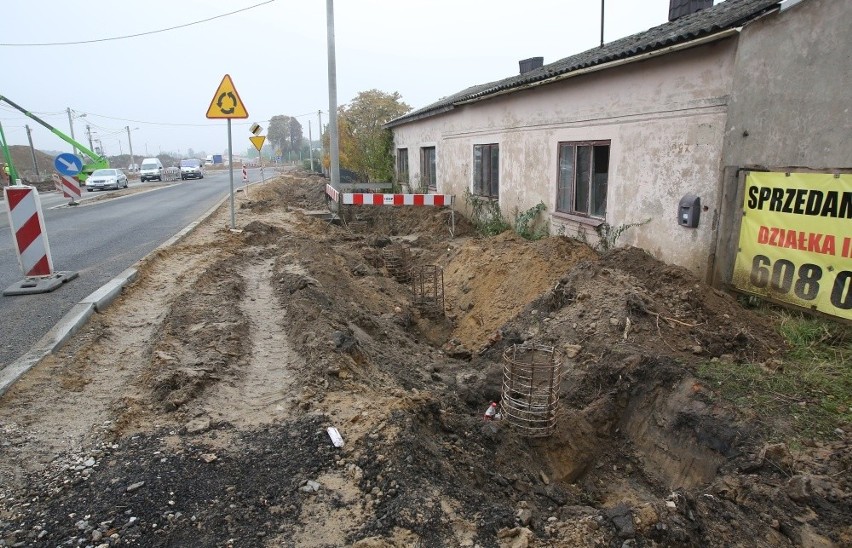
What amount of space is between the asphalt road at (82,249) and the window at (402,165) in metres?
7.77

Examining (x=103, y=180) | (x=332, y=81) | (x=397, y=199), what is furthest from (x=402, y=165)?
(x=103, y=180)

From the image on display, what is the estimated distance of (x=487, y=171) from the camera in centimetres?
1268

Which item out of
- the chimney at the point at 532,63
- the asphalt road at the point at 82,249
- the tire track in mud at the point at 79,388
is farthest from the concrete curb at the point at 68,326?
the chimney at the point at 532,63

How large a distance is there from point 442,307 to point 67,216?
45.1 feet

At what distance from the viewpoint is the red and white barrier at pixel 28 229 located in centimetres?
652

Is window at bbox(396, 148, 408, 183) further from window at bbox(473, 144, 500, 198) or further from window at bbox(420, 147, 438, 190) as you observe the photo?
window at bbox(473, 144, 500, 198)

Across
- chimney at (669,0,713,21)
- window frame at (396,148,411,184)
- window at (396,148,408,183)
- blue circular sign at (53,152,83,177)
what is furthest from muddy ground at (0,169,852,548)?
window at (396,148,408,183)

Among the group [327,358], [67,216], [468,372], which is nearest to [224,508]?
[327,358]

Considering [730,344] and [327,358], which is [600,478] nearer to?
[730,344]

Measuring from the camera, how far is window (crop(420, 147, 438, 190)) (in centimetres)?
1733

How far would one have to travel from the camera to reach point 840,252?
470 centimetres

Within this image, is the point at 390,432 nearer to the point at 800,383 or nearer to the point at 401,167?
the point at 800,383

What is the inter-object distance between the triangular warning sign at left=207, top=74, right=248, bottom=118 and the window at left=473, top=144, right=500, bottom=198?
5.74 metres

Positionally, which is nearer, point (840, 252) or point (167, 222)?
point (840, 252)
